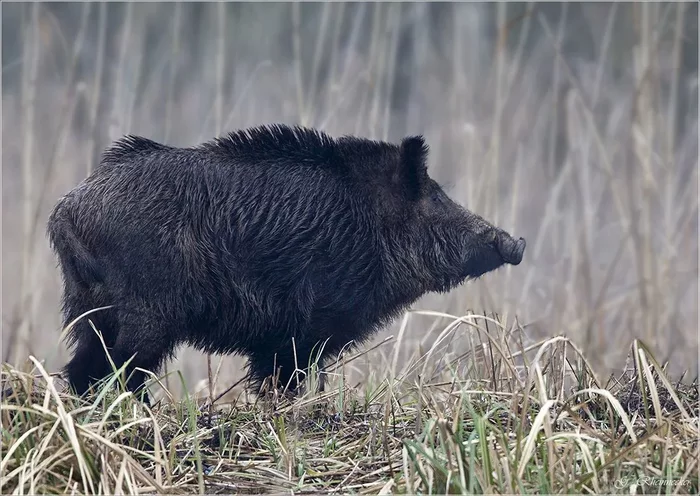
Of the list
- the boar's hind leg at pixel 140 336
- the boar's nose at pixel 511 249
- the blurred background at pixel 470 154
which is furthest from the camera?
the blurred background at pixel 470 154

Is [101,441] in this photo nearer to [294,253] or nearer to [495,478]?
[495,478]

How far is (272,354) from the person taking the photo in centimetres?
460

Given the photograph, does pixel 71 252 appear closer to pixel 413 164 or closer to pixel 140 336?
pixel 140 336

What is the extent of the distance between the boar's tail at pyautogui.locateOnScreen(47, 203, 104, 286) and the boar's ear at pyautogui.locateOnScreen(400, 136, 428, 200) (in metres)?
1.70

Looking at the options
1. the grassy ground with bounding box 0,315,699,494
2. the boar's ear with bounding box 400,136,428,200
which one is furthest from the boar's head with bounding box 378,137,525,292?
the grassy ground with bounding box 0,315,699,494

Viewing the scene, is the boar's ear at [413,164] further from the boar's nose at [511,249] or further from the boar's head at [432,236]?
the boar's nose at [511,249]

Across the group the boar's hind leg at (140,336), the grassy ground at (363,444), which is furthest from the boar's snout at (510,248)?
the boar's hind leg at (140,336)

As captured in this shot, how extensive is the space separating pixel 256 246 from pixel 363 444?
1.42 meters

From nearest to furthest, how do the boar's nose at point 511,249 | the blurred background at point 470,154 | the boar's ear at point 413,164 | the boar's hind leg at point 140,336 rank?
the boar's hind leg at point 140,336
the boar's ear at point 413,164
the boar's nose at point 511,249
the blurred background at point 470,154

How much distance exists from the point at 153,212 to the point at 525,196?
15.2ft

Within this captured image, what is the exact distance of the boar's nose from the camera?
4988mm

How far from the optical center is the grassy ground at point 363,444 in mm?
2755

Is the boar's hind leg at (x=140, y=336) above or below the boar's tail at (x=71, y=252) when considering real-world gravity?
below

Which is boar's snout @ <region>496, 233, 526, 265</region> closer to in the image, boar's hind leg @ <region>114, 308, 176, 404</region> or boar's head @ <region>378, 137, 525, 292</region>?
boar's head @ <region>378, 137, 525, 292</region>
